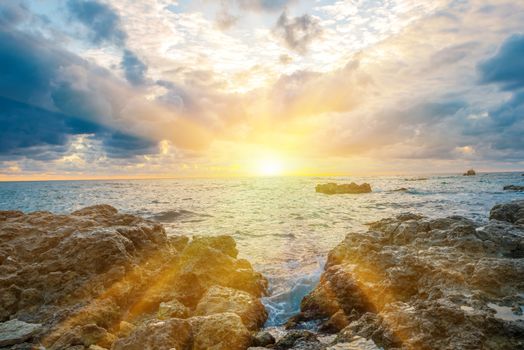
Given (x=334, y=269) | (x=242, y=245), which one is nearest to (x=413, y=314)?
(x=334, y=269)

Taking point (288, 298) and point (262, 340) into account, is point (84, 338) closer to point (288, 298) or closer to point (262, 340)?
point (262, 340)

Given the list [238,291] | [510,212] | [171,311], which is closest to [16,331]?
[171,311]

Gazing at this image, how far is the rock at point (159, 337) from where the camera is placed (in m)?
5.98

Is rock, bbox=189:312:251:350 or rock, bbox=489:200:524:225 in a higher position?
rock, bbox=489:200:524:225

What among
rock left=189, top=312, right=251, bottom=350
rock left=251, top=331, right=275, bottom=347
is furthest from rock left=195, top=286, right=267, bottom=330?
rock left=189, top=312, right=251, bottom=350

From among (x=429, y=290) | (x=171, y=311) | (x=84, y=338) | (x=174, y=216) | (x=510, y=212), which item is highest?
(x=510, y=212)

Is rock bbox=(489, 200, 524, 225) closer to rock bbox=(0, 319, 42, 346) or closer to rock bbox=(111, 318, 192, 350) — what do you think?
rock bbox=(111, 318, 192, 350)

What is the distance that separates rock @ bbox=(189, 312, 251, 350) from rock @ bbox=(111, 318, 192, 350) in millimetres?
254

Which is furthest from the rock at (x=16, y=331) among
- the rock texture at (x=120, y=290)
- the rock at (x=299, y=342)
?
the rock at (x=299, y=342)

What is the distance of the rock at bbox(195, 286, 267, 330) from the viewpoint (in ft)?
28.1

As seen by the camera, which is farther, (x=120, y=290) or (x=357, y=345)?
(x=120, y=290)

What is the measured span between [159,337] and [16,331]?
389cm

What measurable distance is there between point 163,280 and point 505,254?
11.5m

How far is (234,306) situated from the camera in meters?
8.80
